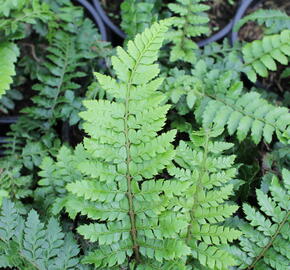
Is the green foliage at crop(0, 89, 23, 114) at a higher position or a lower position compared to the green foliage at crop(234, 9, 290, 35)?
lower

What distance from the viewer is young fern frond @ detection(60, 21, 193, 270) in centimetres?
142

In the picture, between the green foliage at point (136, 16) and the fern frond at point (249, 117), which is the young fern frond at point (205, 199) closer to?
the fern frond at point (249, 117)

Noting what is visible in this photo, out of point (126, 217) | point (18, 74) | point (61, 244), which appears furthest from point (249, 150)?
point (18, 74)

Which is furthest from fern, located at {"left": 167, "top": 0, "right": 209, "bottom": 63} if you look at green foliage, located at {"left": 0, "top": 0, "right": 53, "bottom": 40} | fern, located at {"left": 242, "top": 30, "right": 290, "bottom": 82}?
green foliage, located at {"left": 0, "top": 0, "right": 53, "bottom": 40}

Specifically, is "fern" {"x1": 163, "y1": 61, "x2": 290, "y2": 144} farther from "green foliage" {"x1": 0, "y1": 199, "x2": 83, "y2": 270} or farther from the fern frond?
"green foliage" {"x1": 0, "y1": 199, "x2": 83, "y2": 270}

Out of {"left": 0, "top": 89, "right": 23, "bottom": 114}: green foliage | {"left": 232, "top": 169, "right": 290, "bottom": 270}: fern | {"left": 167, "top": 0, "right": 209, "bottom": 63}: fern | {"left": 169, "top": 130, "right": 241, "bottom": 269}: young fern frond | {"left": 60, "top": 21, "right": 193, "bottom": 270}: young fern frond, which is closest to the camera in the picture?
{"left": 60, "top": 21, "right": 193, "bottom": 270}: young fern frond

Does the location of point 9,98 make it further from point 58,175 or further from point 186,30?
point 186,30

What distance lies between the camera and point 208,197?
64.4 inches

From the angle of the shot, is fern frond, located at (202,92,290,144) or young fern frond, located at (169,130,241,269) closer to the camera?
young fern frond, located at (169,130,241,269)

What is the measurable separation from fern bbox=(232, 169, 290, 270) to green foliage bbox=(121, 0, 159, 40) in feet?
3.45

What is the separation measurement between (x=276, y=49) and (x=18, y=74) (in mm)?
1506

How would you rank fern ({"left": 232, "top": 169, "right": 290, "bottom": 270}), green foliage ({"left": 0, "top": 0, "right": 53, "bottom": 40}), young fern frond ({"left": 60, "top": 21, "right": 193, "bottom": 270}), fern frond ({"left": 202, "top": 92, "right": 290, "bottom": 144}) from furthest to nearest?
green foliage ({"left": 0, "top": 0, "right": 53, "bottom": 40}), fern frond ({"left": 202, "top": 92, "right": 290, "bottom": 144}), fern ({"left": 232, "top": 169, "right": 290, "bottom": 270}), young fern frond ({"left": 60, "top": 21, "right": 193, "bottom": 270})

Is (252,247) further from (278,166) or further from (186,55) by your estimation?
(186,55)

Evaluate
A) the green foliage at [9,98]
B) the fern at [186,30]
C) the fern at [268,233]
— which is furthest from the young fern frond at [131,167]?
the green foliage at [9,98]
